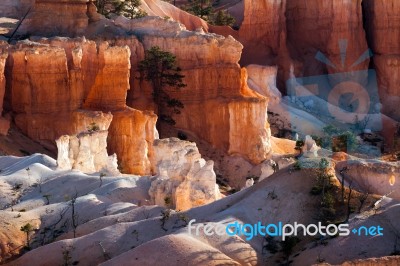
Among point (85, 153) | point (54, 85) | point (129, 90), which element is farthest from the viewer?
point (129, 90)

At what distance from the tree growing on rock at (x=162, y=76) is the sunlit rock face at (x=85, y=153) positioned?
10247 mm

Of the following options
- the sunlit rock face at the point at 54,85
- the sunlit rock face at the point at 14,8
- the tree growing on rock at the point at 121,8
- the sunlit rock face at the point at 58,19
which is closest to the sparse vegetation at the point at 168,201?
the sunlit rock face at the point at 54,85

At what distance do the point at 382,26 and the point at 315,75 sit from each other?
18.7ft

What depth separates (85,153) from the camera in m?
34.8

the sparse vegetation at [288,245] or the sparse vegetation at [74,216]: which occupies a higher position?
the sparse vegetation at [288,245]

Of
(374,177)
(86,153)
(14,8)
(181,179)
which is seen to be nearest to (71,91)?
(86,153)

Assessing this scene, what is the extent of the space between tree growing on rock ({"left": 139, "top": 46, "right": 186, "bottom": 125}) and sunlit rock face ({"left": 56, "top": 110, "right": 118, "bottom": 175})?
10.2 metres

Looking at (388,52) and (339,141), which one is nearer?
(339,141)

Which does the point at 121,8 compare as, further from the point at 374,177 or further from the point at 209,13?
the point at 374,177

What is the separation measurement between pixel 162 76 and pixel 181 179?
652 inches

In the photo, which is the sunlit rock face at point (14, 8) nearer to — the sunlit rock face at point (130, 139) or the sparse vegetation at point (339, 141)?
the sunlit rock face at point (130, 139)

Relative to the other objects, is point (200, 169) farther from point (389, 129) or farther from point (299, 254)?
point (389, 129)

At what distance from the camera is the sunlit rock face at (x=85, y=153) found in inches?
1331

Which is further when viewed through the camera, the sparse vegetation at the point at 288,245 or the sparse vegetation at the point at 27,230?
the sparse vegetation at the point at 27,230
